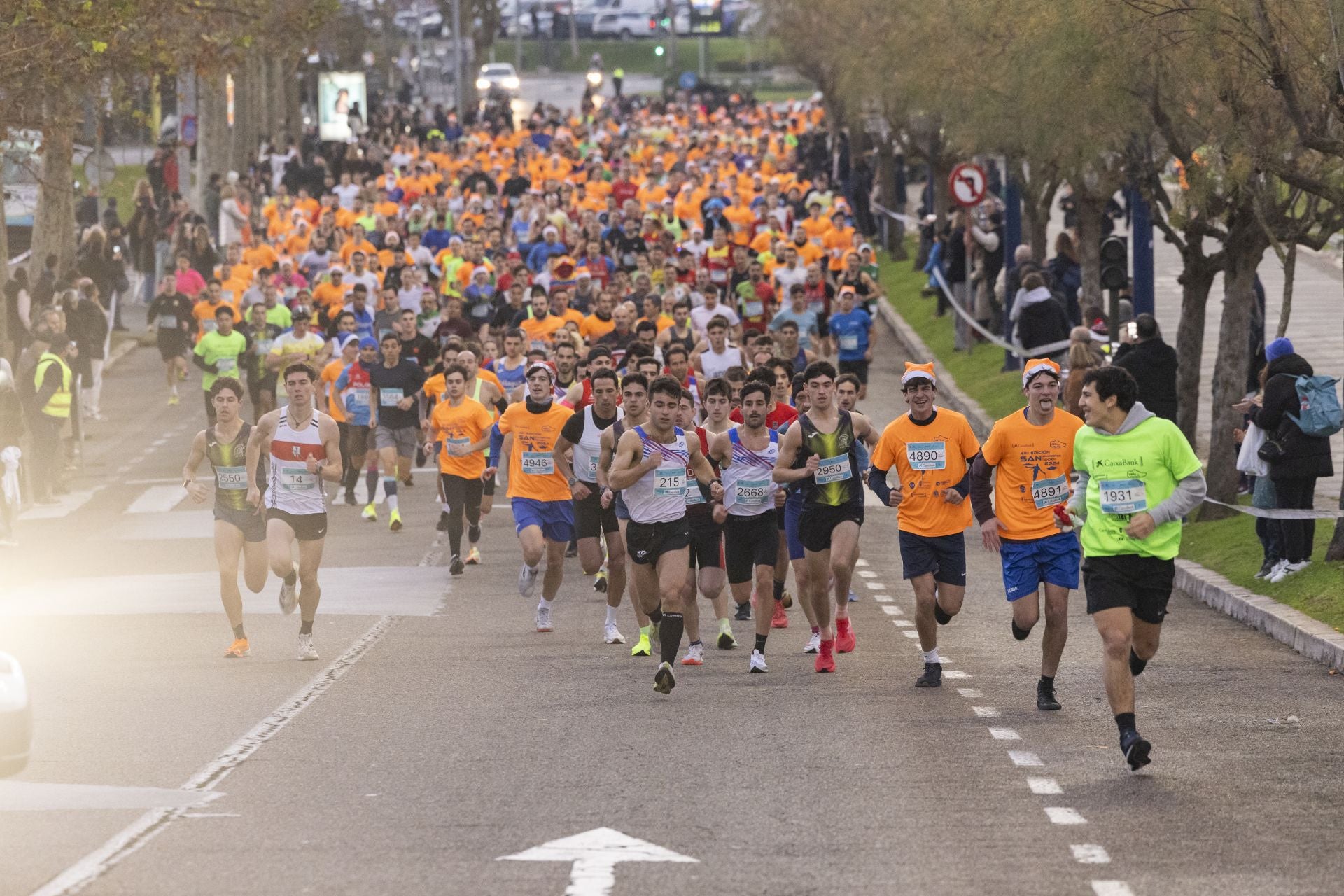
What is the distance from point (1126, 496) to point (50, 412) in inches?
660

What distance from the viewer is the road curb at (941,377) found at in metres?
29.6

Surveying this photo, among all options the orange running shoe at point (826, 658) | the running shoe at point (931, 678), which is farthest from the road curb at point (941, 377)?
the running shoe at point (931, 678)

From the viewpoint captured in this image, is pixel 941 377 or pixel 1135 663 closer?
pixel 1135 663

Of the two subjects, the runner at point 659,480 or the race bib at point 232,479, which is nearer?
the runner at point 659,480

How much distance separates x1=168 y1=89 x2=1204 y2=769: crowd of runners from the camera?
13.0 m

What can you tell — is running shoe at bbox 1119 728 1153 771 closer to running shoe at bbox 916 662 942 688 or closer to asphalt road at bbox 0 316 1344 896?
asphalt road at bbox 0 316 1344 896

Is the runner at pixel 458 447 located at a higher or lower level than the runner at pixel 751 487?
lower

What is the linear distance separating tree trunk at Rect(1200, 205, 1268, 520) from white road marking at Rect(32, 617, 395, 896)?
8.34 m

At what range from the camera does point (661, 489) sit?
1411cm

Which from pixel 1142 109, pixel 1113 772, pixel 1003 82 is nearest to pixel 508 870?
pixel 1113 772

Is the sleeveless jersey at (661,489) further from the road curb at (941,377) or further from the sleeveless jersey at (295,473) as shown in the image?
the road curb at (941,377)

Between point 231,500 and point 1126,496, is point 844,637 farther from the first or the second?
point 1126,496

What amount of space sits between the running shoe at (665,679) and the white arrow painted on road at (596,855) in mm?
3685

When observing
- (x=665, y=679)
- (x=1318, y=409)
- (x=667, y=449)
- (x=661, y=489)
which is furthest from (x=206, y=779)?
(x=1318, y=409)
